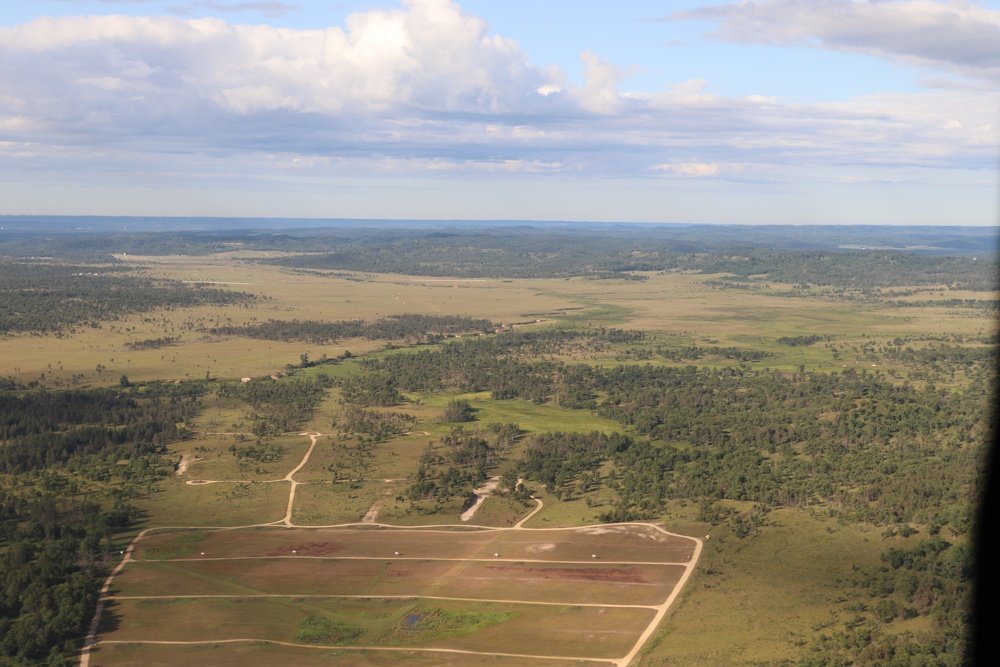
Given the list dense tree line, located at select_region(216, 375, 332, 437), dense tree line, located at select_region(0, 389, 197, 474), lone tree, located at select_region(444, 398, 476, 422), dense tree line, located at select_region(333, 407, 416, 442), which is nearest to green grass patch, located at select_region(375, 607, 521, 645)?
dense tree line, located at select_region(333, 407, 416, 442)

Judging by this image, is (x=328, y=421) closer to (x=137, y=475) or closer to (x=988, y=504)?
(x=137, y=475)

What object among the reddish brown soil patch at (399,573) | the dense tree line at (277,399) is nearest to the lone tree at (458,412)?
the dense tree line at (277,399)

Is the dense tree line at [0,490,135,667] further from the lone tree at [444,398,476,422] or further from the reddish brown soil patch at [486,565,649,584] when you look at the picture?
the lone tree at [444,398,476,422]

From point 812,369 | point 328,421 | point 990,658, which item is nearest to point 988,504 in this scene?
point 990,658

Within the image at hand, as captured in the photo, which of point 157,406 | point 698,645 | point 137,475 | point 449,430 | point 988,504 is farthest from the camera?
point 157,406


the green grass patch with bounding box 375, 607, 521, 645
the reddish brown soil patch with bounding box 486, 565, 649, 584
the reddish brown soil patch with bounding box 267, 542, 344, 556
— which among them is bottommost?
the green grass patch with bounding box 375, 607, 521, 645

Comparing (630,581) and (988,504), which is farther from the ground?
(988,504)
